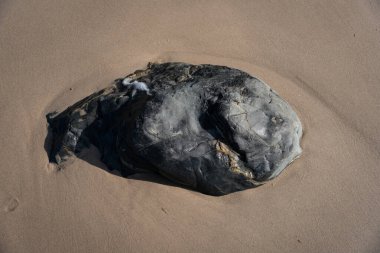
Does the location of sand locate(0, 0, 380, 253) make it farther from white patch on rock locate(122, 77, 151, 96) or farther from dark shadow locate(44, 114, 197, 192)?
white patch on rock locate(122, 77, 151, 96)

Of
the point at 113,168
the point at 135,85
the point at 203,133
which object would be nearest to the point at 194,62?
the point at 135,85

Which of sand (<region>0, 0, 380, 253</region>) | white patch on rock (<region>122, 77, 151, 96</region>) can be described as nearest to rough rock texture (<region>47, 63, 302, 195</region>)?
white patch on rock (<region>122, 77, 151, 96</region>)

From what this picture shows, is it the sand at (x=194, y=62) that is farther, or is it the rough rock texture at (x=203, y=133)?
the sand at (x=194, y=62)

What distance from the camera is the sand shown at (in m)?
3.21

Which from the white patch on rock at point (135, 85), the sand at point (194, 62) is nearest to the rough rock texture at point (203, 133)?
the white patch on rock at point (135, 85)

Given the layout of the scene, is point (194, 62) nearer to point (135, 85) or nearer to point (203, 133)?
point (135, 85)

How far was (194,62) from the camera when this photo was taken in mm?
3994

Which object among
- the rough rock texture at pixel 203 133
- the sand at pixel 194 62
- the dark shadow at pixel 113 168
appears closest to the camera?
the rough rock texture at pixel 203 133

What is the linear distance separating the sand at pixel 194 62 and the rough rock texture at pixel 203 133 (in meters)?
0.18

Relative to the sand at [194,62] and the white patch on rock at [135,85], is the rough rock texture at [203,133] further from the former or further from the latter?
the sand at [194,62]

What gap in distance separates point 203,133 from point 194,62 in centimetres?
113

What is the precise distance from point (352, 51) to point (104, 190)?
2741 millimetres

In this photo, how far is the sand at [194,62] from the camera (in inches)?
126

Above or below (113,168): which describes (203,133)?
above
